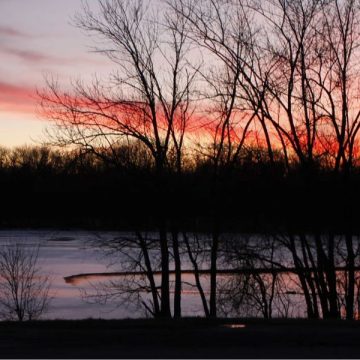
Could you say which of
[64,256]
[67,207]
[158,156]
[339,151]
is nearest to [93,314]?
[158,156]

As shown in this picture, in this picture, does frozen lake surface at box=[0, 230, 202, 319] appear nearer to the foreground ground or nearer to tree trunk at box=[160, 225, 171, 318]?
tree trunk at box=[160, 225, 171, 318]

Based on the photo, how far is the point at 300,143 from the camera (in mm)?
23422

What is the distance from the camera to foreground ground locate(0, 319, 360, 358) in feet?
34.0

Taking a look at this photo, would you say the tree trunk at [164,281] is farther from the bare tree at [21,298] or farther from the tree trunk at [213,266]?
the bare tree at [21,298]

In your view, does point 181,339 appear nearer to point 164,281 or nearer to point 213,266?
point 213,266

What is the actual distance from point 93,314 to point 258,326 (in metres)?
14.4

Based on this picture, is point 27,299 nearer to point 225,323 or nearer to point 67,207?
point 225,323

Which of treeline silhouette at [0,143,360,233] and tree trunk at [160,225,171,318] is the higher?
treeline silhouette at [0,143,360,233]

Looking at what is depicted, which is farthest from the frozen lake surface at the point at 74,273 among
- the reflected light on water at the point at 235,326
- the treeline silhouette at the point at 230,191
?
the reflected light on water at the point at 235,326

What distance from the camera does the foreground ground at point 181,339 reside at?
34.0 feet

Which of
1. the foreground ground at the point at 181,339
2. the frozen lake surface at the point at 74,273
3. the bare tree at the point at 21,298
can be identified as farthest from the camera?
the frozen lake surface at the point at 74,273

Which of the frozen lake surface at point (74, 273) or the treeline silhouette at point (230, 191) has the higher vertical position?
the treeline silhouette at point (230, 191)

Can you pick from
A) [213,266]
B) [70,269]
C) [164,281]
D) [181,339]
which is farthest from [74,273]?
[181,339]

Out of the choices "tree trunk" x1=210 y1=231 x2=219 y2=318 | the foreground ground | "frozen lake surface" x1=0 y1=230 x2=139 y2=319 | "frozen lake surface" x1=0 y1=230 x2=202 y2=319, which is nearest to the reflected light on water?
the foreground ground
